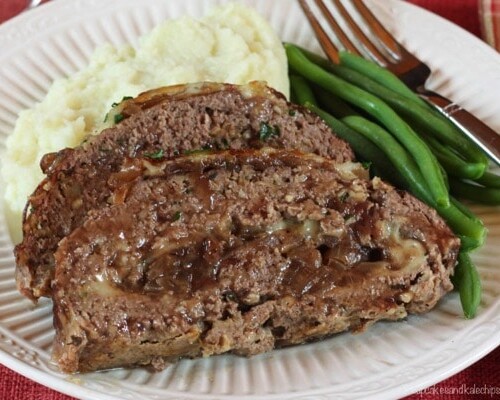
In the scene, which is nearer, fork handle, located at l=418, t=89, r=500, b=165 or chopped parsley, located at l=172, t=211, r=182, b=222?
chopped parsley, located at l=172, t=211, r=182, b=222

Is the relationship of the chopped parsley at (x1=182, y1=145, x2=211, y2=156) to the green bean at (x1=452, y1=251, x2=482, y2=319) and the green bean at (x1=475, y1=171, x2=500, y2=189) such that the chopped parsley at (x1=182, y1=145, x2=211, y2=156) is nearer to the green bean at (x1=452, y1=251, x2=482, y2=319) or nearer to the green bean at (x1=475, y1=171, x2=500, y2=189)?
the green bean at (x1=452, y1=251, x2=482, y2=319)

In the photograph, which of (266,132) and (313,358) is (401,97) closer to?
(266,132)

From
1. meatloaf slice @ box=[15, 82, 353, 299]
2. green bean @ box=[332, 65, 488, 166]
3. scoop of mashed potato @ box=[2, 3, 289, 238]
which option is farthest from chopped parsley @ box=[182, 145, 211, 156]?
green bean @ box=[332, 65, 488, 166]

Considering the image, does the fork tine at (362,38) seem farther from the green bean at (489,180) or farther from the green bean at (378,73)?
the green bean at (489,180)

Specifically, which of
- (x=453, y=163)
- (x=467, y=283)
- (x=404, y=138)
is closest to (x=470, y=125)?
(x=453, y=163)

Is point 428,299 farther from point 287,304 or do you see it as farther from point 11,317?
point 11,317

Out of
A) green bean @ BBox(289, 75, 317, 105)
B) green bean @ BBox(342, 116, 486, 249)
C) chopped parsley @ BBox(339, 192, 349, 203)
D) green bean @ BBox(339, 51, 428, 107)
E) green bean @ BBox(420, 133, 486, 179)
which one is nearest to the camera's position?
chopped parsley @ BBox(339, 192, 349, 203)

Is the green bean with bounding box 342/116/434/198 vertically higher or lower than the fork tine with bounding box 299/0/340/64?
lower
